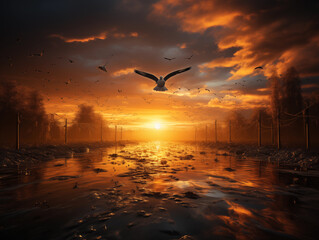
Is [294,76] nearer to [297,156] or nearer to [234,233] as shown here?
[297,156]

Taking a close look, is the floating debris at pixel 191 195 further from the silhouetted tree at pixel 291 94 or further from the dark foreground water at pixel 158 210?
the silhouetted tree at pixel 291 94

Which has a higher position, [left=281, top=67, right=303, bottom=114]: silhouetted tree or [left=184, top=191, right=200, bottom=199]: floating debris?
[left=281, top=67, right=303, bottom=114]: silhouetted tree

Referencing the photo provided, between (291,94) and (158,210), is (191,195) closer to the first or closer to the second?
(158,210)

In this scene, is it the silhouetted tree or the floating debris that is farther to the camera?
the silhouetted tree

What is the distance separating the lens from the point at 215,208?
5.96 metres

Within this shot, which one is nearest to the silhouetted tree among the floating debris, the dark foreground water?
the dark foreground water

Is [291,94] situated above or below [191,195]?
above

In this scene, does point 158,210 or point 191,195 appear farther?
point 191,195

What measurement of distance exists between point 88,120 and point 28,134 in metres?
37.3

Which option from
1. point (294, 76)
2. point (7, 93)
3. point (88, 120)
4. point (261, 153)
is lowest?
point (261, 153)

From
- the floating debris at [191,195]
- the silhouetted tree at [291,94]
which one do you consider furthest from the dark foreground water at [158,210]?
the silhouetted tree at [291,94]

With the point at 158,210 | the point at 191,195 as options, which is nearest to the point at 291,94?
the point at 191,195

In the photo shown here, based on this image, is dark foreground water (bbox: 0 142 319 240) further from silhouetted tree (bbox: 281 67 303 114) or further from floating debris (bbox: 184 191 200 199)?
silhouetted tree (bbox: 281 67 303 114)

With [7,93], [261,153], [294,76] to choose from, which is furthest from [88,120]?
[294,76]
